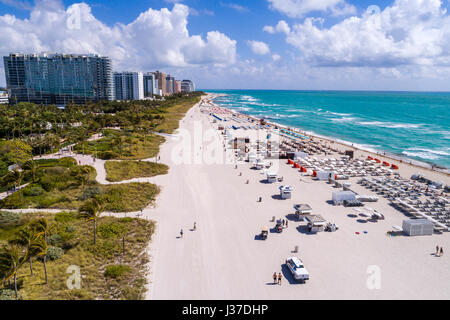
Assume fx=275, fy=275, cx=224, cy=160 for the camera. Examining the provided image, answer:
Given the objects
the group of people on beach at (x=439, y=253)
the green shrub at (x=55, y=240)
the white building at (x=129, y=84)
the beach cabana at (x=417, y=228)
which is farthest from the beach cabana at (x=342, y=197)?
the white building at (x=129, y=84)

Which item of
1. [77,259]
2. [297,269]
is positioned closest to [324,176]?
[297,269]

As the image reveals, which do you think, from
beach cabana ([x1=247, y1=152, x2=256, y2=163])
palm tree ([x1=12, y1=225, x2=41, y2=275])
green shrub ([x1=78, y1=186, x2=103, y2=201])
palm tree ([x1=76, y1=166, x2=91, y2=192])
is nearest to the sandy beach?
green shrub ([x1=78, y1=186, x2=103, y2=201])

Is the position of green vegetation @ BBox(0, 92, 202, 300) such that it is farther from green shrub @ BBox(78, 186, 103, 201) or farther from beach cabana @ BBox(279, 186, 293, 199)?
beach cabana @ BBox(279, 186, 293, 199)

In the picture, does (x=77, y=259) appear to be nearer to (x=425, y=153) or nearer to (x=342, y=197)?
(x=342, y=197)

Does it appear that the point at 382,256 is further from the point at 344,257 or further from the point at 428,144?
the point at 428,144

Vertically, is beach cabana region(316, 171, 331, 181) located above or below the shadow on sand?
above

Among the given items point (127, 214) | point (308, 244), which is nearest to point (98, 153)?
point (127, 214)
